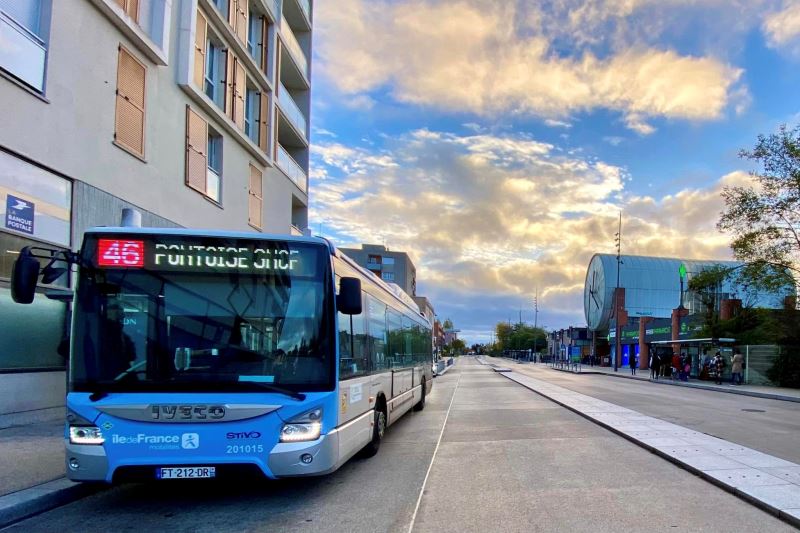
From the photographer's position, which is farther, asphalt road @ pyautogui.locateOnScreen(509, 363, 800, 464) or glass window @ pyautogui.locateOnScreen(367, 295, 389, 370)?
asphalt road @ pyautogui.locateOnScreen(509, 363, 800, 464)

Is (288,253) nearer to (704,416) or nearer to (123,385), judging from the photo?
(123,385)

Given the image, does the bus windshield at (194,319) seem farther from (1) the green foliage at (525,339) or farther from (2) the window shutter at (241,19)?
(1) the green foliage at (525,339)

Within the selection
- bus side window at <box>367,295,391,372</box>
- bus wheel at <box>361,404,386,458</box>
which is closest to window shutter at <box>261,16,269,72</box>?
bus side window at <box>367,295,391,372</box>

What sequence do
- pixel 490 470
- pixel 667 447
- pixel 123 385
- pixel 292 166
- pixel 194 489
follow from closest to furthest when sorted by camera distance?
pixel 123 385 < pixel 194 489 < pixel 490 470 < pixel 667 447 < pixel 292 166

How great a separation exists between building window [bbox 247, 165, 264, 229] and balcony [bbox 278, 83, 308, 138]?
4333 mm

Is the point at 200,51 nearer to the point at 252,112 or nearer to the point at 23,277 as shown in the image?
the point at 252,112

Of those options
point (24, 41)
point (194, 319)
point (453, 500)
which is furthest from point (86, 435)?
point (24, 41)

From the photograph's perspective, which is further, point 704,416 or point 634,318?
point 634,318

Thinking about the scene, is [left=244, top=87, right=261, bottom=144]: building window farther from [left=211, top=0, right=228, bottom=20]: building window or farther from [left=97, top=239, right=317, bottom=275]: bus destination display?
[left=97, top=239, right=317, bottom=275]: bus destination display

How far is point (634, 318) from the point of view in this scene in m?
74.8

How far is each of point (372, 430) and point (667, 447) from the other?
4834 millimetres

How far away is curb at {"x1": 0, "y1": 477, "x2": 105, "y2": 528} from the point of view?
5.88 m

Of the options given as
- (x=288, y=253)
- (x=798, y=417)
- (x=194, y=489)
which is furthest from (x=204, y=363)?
(x=798, y=417)

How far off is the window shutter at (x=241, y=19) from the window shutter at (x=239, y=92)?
1.03 metres
